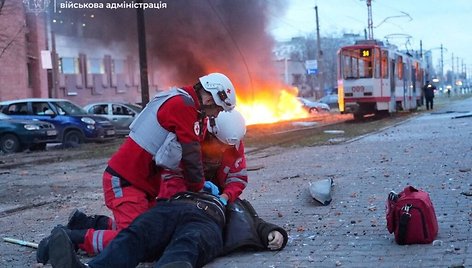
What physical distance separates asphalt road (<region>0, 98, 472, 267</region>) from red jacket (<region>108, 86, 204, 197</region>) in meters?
0.81

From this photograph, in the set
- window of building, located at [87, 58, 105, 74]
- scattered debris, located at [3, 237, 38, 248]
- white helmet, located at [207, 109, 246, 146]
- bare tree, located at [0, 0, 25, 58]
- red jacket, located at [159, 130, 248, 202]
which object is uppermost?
bare tree, located at [0, 0, 25, 58]

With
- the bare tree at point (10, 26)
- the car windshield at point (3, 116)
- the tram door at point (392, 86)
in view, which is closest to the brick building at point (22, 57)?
the bare tree at point (10, 26)

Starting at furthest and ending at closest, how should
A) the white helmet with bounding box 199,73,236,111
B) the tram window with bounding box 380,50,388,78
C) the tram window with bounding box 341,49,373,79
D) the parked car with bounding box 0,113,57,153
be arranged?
the tram window with bounding box 380,50,388,78 → the tram window with bounding box 341,49,373,79 → the parked car with bounding box 0,113,57,153 → the white helmet with bounding box 199,73,236,111

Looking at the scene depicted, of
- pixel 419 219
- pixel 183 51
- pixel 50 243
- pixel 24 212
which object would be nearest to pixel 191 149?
pixel 50 243

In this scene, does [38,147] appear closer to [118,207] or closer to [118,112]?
[118,112]

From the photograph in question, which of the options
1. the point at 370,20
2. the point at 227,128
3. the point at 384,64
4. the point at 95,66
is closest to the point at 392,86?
the point at 384,64

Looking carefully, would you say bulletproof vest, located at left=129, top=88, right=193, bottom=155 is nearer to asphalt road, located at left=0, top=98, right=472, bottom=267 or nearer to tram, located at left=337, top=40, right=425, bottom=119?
asphalt road, located at left=0, top=98, right=472, bottom=267

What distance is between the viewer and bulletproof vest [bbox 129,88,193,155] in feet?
17.3

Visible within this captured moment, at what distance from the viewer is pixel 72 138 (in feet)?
66.0

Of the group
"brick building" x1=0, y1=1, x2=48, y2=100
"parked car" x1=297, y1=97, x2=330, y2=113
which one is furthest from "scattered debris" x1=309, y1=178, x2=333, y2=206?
"parked car" x1=297, y1=97, x2=330, y2=113

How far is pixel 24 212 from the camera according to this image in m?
8.38

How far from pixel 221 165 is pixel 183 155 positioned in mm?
799

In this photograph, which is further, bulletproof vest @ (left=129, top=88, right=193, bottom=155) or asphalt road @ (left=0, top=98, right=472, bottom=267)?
bulletproof vest @ (left=129, top=88, right=193, bottom=155)

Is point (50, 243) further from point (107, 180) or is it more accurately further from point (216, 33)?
point (216, 33)
